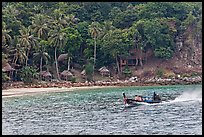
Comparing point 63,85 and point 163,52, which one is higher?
point 163,52

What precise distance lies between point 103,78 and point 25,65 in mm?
10747

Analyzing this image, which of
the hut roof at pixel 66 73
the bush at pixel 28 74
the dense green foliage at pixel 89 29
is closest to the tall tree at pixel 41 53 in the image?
the dense green foliage at pixel 89 29

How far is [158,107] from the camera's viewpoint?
109ft

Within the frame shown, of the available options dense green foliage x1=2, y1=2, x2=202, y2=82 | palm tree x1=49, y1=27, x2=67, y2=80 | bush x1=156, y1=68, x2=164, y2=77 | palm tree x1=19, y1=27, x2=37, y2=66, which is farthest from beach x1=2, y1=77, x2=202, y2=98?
palm tree x1=49, y1=27, x2=67, y2=80

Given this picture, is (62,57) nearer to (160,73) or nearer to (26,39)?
(26,39)

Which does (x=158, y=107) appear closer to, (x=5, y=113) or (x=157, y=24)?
(x=5, y=113)

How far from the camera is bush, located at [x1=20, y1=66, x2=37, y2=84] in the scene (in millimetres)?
55688

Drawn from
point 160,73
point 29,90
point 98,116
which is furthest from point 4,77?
point 98,116

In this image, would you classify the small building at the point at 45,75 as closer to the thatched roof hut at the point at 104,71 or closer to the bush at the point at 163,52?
the thatched roof hut at the point at 104,71

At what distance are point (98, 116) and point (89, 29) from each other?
3341cm

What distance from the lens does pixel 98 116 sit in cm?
2895

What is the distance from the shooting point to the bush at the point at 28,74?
183ft

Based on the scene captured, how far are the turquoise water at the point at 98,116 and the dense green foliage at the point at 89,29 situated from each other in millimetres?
18760

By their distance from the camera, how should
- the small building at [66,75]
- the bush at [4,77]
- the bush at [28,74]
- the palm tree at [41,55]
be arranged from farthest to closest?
1. the small building at [66,75]
2. the palm tree at [41,55]
3. the bush at [28,74]
4. the bush at [4,77]
